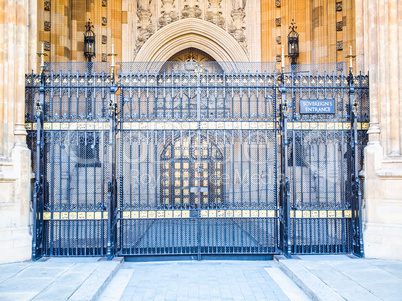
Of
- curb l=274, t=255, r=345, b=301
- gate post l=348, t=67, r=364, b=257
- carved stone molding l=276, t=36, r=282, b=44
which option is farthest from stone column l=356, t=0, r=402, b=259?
carved stone molding l=276, t=36, r=282, b=44

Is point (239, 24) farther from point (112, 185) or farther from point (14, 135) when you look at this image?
point (14, 135)

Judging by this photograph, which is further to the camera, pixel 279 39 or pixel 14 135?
pixel 279 39

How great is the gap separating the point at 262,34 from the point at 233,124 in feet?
23.0

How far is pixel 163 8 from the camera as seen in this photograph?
1431 cm

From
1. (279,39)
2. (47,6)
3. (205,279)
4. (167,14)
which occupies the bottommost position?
(205,279)

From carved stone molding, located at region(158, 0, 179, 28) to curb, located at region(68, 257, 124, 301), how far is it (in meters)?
9.09

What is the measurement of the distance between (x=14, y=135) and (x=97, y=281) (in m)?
3.53

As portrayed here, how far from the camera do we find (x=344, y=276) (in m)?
6.51

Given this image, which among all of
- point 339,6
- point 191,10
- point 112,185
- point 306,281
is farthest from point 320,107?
point 191,10

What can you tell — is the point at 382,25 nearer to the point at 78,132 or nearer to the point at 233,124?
the point at 233,124

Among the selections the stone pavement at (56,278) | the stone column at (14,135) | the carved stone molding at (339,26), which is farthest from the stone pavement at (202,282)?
the carved stone molding at (339,26)

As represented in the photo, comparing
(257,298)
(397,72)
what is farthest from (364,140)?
(257,298)

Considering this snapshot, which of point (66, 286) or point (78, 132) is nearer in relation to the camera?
point (66, 286)

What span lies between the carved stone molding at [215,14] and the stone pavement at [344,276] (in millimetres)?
9192
